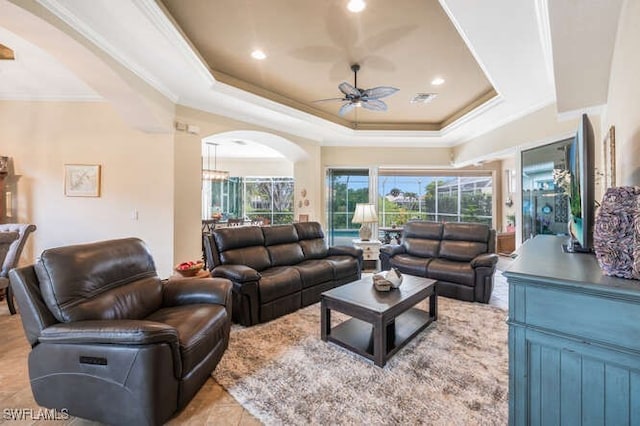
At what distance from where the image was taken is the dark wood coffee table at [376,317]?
2.32 metres

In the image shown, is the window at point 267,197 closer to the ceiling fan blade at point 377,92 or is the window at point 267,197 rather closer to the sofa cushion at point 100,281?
the ceiling fan blade at point 377,92

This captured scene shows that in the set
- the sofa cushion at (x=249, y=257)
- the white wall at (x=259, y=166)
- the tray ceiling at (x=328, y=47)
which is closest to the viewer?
the tray ceiling at (x=328, y=47)

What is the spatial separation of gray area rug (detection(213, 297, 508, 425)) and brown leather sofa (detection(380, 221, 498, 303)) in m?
0.77

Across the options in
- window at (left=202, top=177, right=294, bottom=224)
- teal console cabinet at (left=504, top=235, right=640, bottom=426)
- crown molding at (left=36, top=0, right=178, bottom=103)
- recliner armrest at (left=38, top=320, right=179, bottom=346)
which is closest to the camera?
teal console cabinet at (left=504, top=235, right=640, bottom=426)

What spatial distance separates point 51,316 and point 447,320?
341 cm

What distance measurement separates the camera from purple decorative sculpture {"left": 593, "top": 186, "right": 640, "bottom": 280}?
106 cm

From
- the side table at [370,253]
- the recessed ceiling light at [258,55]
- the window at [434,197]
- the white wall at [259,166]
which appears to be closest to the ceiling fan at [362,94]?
the recessed ceiling light at [258,55]

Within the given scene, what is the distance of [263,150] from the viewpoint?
869 centimetres

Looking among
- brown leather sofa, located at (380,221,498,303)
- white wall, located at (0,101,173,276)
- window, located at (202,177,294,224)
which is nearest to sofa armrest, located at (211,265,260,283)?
white wall, located at (0,101,173,276)

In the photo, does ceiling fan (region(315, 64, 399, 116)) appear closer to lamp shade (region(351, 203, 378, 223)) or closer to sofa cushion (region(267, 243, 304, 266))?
sofa cushion (region(267, 243, 304, 266))

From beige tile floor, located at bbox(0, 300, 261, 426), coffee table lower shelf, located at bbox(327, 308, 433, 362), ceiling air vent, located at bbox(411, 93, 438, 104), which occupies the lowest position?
beige tile floor, located at bbox(0, 300, 261, 426)

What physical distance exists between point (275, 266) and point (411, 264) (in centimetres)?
200

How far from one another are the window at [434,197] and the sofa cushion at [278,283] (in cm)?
525

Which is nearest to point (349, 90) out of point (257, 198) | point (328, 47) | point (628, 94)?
point (328, 47)
